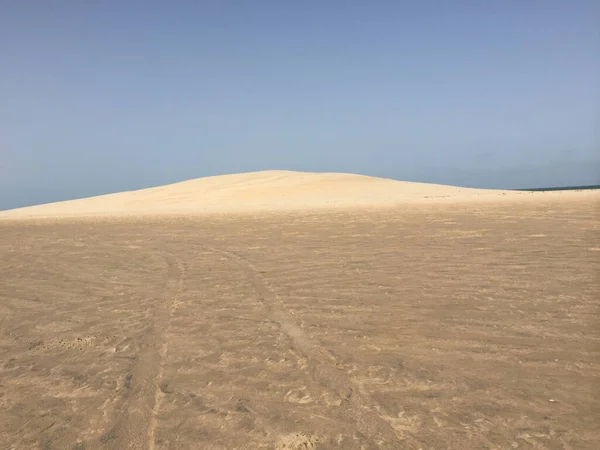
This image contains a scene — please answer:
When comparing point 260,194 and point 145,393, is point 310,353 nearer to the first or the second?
point 145,393

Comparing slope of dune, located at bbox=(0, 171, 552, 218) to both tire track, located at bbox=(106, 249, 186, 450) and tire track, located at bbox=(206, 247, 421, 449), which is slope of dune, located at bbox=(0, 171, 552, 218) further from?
tire track, located at bbox=(206, 247, 421, 449)

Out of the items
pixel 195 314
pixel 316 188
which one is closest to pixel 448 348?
pixel 195 314

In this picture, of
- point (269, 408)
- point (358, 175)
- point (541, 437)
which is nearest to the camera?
point (541, 437)

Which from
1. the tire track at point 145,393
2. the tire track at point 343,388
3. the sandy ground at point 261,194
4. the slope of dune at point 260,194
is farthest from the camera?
the slope of dune at point 260,194

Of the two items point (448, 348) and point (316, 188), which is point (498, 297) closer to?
point (448, 348)

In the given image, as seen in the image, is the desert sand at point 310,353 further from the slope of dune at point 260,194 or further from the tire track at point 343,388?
the slope of dune at point 260,194

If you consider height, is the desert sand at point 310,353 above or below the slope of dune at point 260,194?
below

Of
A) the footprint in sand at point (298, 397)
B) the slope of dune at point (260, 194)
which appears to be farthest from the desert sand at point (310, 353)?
the slope of dune at point (260, 194)
